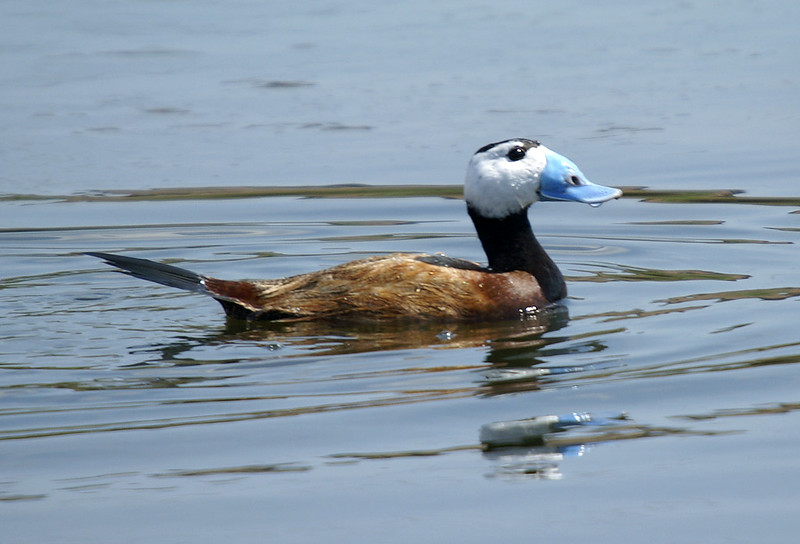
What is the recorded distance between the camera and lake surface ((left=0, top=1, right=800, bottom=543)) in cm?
417

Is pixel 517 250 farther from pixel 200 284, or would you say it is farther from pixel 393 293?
pixel 200 284

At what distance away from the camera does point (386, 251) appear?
8641 millimetres

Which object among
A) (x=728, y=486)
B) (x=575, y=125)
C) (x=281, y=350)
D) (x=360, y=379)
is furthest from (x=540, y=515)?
(x=575, y=125)

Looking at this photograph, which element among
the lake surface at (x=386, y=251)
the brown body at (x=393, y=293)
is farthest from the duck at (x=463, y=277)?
the lake surface at (x=386, y=251)

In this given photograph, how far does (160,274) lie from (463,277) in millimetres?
1556

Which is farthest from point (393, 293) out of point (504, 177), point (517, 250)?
point (504, 177)

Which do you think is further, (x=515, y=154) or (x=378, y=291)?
(x=515, y=154)

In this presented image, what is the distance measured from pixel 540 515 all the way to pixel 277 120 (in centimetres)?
759

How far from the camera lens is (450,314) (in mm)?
6656

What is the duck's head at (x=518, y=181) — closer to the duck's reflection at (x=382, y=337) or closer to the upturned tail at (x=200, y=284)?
the duck's reflection at (x=382, y=337)

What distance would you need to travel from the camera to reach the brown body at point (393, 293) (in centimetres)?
668

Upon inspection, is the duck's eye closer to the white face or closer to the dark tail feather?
the white face

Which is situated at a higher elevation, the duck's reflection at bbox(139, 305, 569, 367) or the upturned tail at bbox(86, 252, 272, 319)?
the upturned tail at bbox(86, 252, 272, 319)

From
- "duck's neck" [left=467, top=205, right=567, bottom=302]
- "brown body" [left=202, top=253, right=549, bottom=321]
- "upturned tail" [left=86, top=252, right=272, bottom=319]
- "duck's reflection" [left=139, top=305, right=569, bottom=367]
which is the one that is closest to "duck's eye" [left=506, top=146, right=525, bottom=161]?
"duck's neck" [left=467, top=205, right=567, bottom=302]
